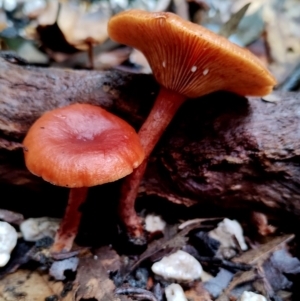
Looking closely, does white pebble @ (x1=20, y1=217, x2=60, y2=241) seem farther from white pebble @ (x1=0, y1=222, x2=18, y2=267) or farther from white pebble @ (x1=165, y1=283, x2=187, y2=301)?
white pebble @ (x1=165, y1=283, x2=187, y2=301)

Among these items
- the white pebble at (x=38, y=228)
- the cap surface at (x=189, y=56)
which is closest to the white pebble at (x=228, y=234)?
the cap surface at (x=189, y=56)

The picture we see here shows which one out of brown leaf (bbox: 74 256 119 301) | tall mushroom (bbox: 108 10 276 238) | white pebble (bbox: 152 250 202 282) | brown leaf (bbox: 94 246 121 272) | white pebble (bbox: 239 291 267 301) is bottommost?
brown leaf (bbox: 74 256 119 301)

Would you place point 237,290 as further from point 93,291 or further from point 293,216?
point 93,291

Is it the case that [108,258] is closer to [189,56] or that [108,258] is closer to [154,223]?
[154,223]

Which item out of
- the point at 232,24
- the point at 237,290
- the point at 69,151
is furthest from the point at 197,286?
the point at 232,24

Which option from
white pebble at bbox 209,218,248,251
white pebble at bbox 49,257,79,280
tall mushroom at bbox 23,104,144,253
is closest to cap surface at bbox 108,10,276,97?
tall mushroom at bbox 23,104,144,253
